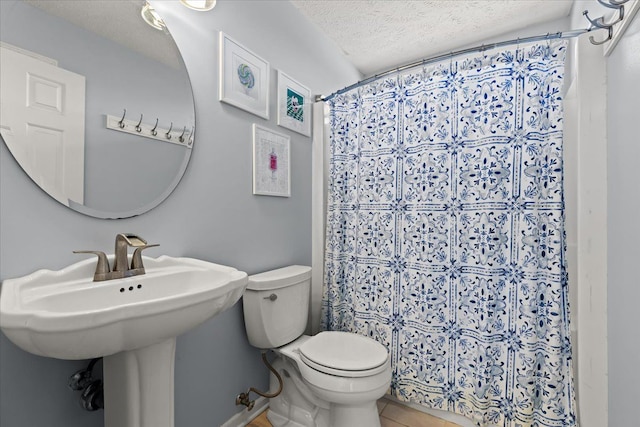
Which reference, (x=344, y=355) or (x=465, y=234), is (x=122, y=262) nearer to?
(x=344, y=355)

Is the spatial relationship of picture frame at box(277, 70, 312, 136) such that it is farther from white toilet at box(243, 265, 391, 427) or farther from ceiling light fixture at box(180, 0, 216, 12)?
white toilet at box(243, 265, 391, 427)

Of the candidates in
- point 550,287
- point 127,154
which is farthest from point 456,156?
point 127,154

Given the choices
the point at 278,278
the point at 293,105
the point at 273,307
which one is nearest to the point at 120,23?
the point at 293,105

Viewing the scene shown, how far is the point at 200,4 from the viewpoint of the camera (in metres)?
1.24

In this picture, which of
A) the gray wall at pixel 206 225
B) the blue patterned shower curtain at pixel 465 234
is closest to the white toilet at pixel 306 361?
the gray wall at pixel 206 225

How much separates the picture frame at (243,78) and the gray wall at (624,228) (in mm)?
1502

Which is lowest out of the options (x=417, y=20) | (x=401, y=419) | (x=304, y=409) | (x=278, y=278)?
(x=401, y=419)

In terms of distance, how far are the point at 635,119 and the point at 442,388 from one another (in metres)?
1.43

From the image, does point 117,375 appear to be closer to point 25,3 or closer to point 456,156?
point 25,3

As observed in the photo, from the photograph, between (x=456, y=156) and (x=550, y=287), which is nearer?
(x=550, y=287)

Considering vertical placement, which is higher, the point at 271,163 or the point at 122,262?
the point at 271,163

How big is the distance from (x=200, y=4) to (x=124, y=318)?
4.20 ft

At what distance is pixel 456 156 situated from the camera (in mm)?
1502

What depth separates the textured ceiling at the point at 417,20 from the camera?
1.86 meters
